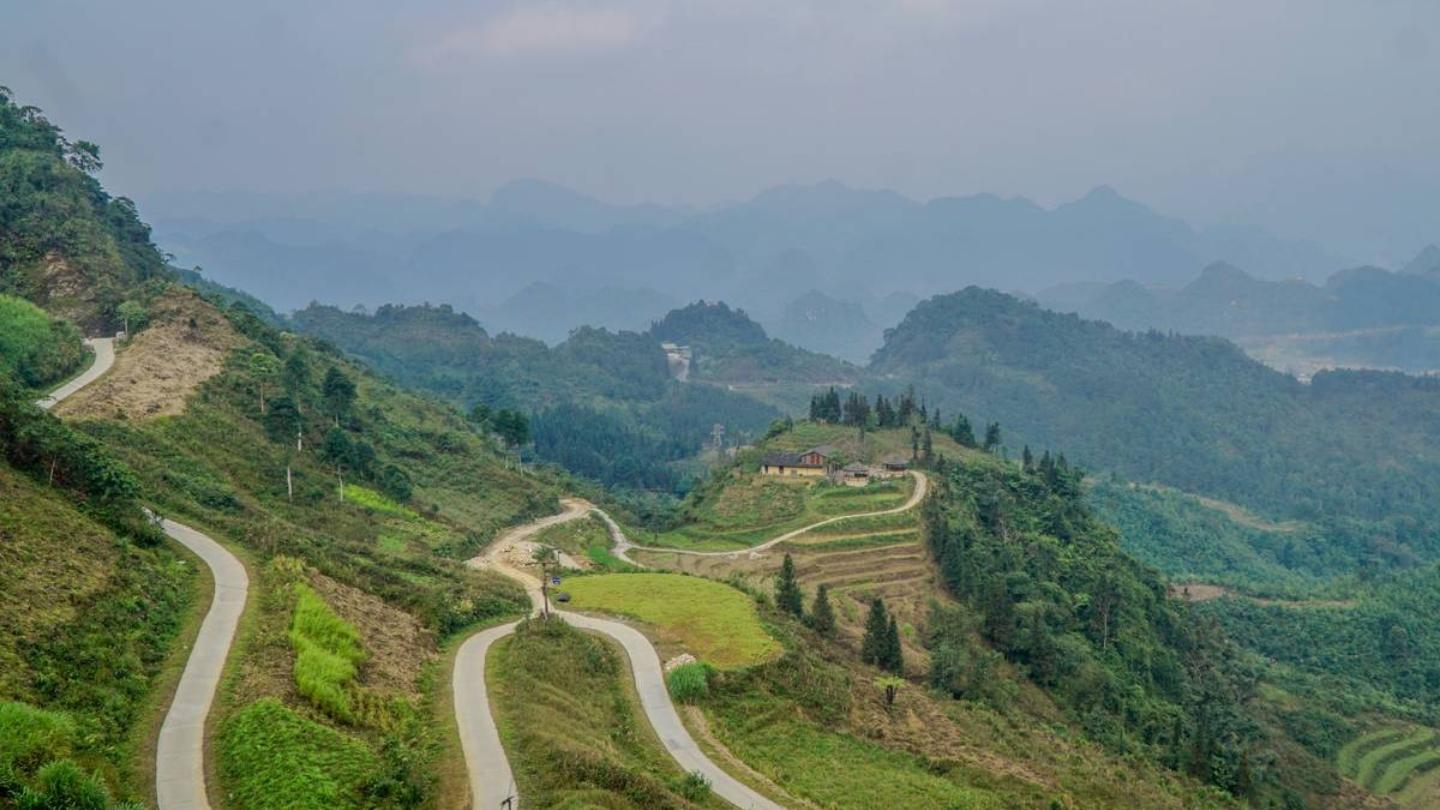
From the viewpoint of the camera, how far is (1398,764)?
Result: 190 ft

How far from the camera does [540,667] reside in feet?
84.7

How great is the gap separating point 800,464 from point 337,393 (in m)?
34.7

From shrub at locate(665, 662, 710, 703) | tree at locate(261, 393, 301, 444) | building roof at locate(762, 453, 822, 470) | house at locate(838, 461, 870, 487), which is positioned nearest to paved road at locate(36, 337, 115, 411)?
tree at locate(261, 393, 301, 444)

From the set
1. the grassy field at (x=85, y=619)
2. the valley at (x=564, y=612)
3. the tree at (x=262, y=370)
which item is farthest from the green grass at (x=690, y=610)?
the tree at (x=262, y=370)

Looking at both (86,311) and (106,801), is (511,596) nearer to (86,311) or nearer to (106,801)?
(106,801)

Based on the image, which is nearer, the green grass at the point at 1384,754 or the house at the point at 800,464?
the green grass at the point at 1384,754

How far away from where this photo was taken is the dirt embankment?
4209cm

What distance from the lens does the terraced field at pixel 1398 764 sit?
182ft

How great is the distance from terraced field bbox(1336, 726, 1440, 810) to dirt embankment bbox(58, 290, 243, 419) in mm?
69544

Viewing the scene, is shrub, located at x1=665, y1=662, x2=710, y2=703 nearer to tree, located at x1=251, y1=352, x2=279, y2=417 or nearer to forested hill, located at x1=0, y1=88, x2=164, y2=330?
tree, located at x1=251, y1=352, x2=279, y2=417

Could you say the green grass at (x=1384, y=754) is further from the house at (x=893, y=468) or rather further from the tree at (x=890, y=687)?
the tree at (x=890, y=687)

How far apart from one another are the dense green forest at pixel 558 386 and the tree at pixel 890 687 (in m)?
81.9

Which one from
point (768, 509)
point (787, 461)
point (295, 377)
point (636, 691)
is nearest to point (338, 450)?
point (295, 377)

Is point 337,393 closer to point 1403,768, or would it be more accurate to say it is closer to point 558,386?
point 1403,768
